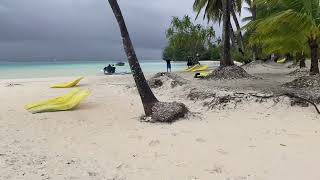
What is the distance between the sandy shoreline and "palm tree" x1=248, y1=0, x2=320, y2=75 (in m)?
2.59

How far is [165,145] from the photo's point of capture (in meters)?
6.75

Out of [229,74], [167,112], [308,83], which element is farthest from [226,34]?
[167,112]

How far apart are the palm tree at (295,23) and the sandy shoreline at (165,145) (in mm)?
2588

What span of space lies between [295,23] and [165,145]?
19.7 feet

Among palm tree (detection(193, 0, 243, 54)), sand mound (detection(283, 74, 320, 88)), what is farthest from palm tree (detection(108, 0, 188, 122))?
palm tree (detection(193, 0, 243, 54))

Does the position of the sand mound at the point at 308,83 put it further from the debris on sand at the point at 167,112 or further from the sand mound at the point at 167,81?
the debris on sand at the point at 167,112

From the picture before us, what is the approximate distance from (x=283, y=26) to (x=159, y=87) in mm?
4663

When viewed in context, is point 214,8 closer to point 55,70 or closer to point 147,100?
point 147,100

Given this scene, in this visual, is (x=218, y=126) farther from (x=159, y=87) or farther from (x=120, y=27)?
(x=159, y=87)

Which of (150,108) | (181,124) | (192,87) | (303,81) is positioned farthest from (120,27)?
(303,81)

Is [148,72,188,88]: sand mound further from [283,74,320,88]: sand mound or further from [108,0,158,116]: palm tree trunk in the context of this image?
[108,0,158,116]: palm tree trunk

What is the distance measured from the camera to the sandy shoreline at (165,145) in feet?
18.1

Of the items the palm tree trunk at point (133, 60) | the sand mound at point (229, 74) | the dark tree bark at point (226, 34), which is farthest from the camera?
the dark tree bark at point (226, 34)

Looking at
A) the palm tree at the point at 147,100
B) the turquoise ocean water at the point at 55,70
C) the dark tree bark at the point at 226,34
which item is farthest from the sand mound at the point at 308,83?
the turquoise ocean water at the point at 55,70
